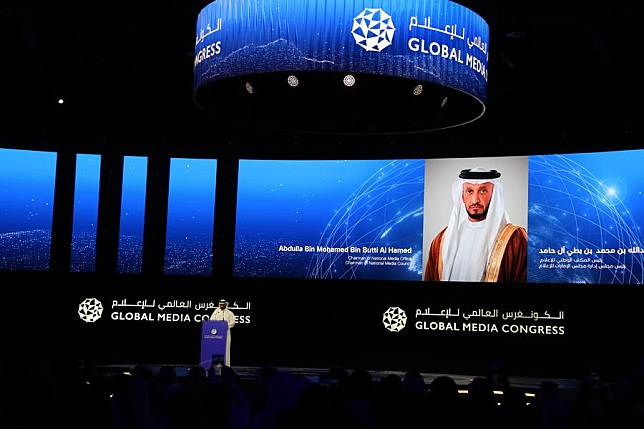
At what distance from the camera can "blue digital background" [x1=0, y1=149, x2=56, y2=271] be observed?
11.8 m

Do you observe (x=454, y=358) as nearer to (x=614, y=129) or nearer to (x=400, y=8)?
(x=614, y=129)

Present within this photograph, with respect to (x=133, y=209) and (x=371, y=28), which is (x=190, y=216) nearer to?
(x=133, y=209)

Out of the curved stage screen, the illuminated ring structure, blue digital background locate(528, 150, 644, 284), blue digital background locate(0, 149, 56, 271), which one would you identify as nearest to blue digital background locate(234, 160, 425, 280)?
the curved stage screen

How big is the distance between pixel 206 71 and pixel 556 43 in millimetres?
4712

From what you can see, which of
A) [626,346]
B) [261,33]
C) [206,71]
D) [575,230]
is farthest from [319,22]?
[626,346]

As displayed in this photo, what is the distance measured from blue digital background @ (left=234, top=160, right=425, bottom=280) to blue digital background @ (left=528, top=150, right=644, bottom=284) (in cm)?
156

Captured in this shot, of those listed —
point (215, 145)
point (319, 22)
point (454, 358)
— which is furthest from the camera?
point (215, 145)

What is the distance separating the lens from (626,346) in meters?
10.5

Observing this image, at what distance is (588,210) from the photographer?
34.4ft

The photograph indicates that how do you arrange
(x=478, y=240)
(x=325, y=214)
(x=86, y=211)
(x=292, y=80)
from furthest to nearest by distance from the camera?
(x=86, y=211) → (x=325, y=214) → (x=478, y=240) → (x=292, y=80)

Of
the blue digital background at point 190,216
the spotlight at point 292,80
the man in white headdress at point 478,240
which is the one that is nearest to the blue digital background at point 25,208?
the blue digital background at point 190,216

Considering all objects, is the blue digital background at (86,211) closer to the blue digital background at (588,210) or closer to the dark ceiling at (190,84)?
the dark ceiling at (190,84)

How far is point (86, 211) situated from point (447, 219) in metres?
5.12

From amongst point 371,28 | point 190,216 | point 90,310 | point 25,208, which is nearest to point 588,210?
point 190,216
